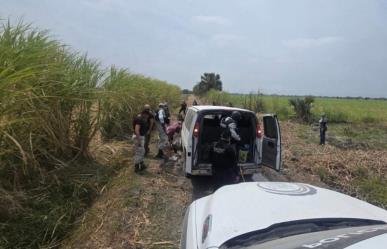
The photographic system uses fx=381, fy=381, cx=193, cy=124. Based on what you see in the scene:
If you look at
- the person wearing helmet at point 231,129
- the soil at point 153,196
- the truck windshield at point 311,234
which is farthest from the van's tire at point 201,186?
the truck windshield at point 311,234

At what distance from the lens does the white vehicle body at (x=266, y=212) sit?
7.17 ft

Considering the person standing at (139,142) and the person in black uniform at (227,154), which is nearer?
the person in black uniform at (227,154)

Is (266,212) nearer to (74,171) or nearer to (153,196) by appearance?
(153,196)

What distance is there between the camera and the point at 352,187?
28.8 feet

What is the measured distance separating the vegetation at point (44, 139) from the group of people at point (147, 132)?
0.75 metres

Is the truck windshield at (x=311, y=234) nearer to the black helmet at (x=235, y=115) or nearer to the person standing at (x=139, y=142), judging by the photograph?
the black helmet at (x=235, y=115)

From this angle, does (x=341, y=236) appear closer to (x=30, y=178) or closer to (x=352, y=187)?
(x=30, y=178)

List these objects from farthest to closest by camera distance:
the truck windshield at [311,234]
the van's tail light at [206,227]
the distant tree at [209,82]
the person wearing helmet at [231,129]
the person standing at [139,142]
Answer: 1. the distant tree at [209,82]
2. the person standing at [139,142]
3. the person wearing helmet at [231,129]
4. the van's tail light at [206,227]
5. the truck windshield at [311,234]

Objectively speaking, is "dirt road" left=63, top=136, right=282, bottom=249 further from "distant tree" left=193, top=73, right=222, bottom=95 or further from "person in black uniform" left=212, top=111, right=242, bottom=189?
"distant tree" left=193, top=73, right=222, bottom=95

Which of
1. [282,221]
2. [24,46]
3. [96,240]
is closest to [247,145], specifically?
[96,240]

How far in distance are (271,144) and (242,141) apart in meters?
0.75

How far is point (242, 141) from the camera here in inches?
354

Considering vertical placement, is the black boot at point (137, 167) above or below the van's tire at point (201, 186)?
above

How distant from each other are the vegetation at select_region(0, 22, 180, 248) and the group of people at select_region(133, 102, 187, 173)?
0.75m
